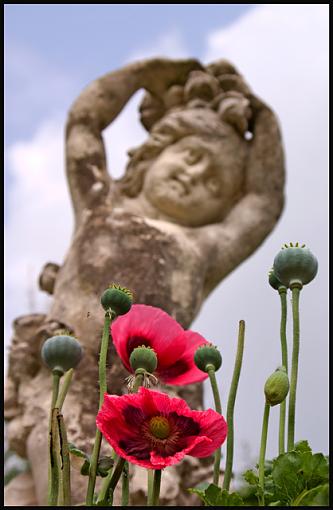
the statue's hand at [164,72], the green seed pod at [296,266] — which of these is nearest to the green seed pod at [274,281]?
the green seed pod at [296,266]

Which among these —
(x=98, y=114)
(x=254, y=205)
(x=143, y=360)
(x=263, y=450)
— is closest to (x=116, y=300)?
(x=143, y=360)

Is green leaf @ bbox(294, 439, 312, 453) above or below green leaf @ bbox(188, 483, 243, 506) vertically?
above

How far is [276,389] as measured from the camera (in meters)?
0.55

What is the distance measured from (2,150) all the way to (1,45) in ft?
0.36

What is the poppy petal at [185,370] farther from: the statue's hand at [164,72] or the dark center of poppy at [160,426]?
the statue's hand at [164,72]

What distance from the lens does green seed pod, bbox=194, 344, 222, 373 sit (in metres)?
0.62

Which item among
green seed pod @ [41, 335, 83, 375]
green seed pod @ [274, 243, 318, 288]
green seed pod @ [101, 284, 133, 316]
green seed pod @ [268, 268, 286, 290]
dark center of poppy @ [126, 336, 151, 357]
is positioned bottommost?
green seed pod @ [41, 335, 83, 375]

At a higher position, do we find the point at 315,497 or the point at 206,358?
the point at 206,358

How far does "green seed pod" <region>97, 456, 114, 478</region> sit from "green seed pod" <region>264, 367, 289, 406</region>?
118 mm

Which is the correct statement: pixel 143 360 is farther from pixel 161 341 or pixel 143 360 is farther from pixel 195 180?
pixel 195 180

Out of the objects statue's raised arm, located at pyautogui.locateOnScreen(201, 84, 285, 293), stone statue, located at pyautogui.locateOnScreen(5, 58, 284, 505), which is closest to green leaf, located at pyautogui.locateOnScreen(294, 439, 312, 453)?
stone statue, located at pyautogui.locateOnScreen(5, 58, 284, 505)

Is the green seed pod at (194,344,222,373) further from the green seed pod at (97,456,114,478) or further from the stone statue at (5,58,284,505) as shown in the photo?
the stone statue at (5,58,284,505)

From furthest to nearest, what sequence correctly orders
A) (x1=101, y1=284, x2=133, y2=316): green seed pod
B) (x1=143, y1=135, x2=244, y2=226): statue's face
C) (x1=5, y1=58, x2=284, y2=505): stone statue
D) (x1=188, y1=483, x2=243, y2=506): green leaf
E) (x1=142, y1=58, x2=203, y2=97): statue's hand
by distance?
(x1=142, y1=58, x2=203, y2=97): statue's hand, (x1=143, y1=135, x2=244, y2=226): statue's face, (x1=5, y1=58, x2=284, y2=505): stone statue, (x1=101, y1=284, x2=133, y2=316): green seed pod, (x1=188, y1=483, x2=243, y2=506): green leaf

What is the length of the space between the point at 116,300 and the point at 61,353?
Result: 66 millimetres
